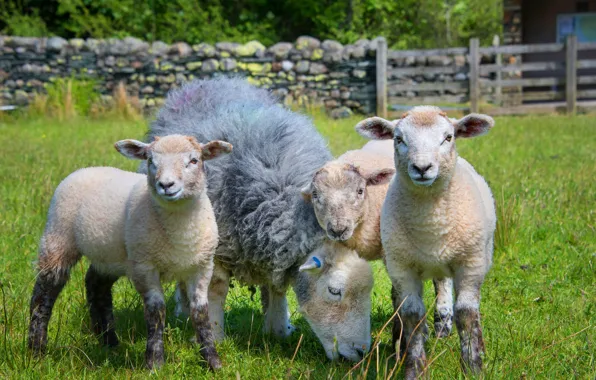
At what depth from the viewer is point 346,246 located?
4.10 m

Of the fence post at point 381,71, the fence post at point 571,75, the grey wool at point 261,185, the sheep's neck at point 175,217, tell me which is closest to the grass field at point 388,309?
the grey wool at point 261,185

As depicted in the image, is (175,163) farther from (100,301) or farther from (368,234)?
(100,301)

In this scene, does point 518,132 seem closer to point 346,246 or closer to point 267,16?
point 346,246

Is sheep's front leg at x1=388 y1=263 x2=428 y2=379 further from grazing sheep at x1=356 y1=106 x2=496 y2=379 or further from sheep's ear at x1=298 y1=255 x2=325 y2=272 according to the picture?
sheep's ear at x1=298 y1=255 x2=325 y2=272

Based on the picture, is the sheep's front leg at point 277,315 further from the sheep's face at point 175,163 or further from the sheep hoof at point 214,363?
the sheep's face at point 175,163

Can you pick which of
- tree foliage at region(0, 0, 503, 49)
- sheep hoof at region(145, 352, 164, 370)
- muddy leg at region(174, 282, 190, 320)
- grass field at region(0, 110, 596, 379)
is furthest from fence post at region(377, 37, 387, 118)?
sheep hoof at region(145, 352, 164, 370)

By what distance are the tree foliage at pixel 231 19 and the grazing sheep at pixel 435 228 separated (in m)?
20.6

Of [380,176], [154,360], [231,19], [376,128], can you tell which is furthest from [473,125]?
[231,19]

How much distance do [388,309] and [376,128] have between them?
171 cm

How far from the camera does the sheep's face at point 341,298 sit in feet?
13.2

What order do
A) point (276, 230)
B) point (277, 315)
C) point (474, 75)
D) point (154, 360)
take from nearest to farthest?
point (154, 360) < point (276, 230) < point (277, 315) < point (474, 75)

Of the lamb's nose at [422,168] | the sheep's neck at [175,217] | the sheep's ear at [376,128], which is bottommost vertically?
the sheep's neck at [175,217]

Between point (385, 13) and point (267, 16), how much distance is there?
14.8 ft

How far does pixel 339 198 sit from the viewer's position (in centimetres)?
383
